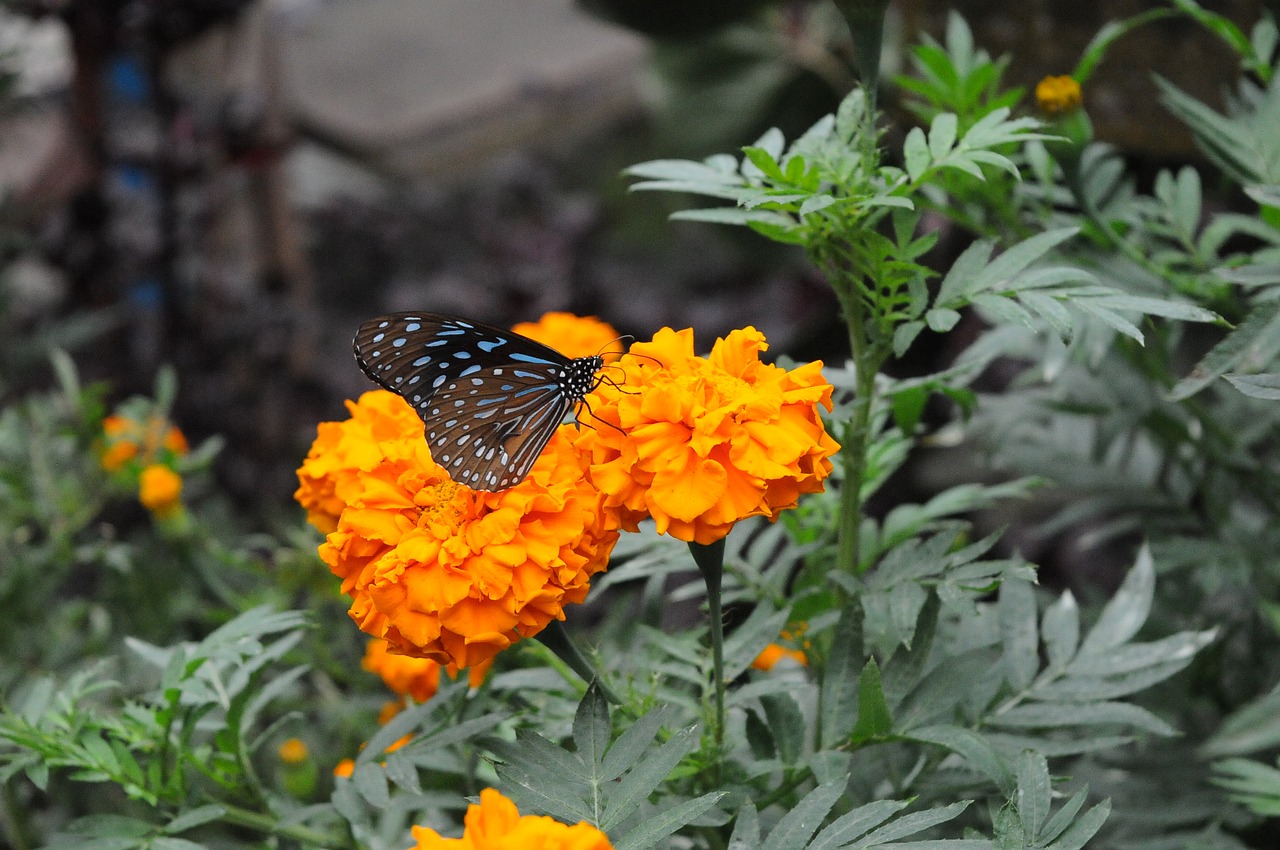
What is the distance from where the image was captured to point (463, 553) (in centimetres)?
60

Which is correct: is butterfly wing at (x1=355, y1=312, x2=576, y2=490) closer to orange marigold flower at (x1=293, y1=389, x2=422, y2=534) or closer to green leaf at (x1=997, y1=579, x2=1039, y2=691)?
orange marigold flower at (x1=293, y1=389, x2=422, y2=534)

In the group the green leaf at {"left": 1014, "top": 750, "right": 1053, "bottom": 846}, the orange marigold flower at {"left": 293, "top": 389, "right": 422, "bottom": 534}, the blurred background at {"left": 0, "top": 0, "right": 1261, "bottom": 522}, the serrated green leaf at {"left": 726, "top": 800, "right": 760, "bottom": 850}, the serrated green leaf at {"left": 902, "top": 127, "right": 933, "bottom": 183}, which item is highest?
the serrated green leaf at {"left": 902, "top": 127, "right": 933, "bottom": 183}

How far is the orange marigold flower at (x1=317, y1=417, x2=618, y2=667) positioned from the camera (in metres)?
0.60

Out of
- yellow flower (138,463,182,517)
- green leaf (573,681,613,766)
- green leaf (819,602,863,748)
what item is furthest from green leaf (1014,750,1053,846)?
yellow flower (138,463,182,517)

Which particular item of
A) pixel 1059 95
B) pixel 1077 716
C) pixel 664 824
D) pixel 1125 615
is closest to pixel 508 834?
pixel 664 824

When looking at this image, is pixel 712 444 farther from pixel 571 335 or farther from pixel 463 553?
pixel 571 335

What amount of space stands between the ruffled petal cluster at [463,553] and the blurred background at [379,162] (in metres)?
0.83

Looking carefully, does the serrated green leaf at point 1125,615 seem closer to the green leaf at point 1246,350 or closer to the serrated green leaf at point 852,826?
the green leaf at point 1246,350

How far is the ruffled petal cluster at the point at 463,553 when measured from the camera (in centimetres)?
60

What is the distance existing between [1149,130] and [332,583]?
1174 millimetres

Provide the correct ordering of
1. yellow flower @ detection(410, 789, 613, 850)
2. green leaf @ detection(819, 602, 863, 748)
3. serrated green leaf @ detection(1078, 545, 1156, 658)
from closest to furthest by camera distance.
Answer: yellow flower @ detection(410, 789, 613, 850)
green leaf @ detection(819, 602, 863, 748)
serrated green leaf @ detection(1078, 545, 1156, 658)

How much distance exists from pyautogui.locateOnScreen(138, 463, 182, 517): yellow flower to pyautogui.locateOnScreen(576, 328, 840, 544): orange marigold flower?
828 millimetres

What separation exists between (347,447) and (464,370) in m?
0.08

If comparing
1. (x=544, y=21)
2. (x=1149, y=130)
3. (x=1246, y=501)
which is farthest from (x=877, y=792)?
(x=544, y=21)
